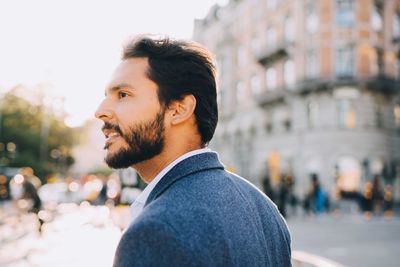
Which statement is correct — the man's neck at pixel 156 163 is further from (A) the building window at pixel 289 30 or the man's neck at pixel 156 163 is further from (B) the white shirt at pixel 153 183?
(A) the building window at pixel 289 30

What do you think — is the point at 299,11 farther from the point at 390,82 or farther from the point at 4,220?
the point at 4,220

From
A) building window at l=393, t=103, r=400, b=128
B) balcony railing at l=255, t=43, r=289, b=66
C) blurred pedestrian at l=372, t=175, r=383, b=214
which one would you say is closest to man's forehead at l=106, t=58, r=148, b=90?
blurred pedestrian at l=372, t=175, r=383, b=214

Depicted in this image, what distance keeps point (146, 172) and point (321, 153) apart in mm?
27794

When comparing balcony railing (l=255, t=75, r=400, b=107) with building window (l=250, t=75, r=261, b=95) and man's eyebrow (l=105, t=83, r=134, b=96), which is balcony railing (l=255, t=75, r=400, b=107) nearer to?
building window (l=250, t=75, r=261, b=95)

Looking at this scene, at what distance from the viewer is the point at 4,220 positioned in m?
20.3

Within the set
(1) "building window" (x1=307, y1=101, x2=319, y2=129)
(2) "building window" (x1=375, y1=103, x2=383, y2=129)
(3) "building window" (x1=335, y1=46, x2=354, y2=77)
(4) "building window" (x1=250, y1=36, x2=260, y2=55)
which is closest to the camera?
(3) "building window" (x1=335, y1=46, x2=354, y2=77)

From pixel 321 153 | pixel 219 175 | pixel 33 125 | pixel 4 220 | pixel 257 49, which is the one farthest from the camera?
pixel 33 125

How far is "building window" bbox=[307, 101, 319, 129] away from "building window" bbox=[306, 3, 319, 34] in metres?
4.50

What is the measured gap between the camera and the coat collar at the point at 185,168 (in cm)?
155

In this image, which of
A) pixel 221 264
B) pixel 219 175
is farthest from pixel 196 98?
pixel 221 264

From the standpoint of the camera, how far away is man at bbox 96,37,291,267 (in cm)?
147

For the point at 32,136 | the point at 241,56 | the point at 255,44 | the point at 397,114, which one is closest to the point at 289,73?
the point at 255,44

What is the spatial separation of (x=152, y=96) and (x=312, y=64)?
97.6 feet

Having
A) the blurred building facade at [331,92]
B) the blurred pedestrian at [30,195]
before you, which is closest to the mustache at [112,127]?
the blurred pedestrian at [30,195]
